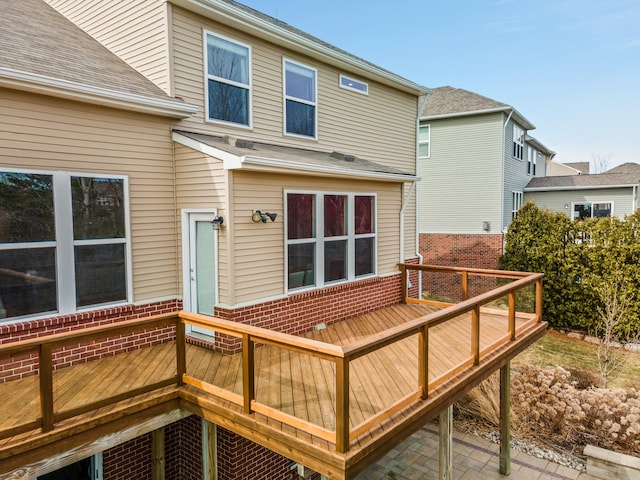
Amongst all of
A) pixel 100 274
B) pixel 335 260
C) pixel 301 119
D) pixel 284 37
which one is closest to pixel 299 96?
pixel 301 119

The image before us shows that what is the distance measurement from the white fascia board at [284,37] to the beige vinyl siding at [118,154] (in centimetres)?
202

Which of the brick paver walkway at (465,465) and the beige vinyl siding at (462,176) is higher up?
the beige vinyl siding at (462,176)

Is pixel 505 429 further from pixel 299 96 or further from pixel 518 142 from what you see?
pixel 518 142

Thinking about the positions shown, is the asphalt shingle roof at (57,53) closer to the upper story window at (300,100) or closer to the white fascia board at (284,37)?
the white fascia board at (284,37)

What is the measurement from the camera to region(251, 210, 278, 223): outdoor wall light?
6.43m

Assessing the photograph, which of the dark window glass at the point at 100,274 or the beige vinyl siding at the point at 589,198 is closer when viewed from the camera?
the dark window glass at the point at 100,274

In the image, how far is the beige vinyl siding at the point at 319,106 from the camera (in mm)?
6832

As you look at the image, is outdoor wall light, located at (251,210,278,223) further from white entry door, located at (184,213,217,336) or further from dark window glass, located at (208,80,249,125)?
dark window glass, located at (208,80,249,125)

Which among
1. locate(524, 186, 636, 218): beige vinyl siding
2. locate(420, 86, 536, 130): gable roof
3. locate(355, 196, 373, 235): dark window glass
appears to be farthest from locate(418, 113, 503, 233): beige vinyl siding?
locate(355, 196, 373, 235): dark window glass

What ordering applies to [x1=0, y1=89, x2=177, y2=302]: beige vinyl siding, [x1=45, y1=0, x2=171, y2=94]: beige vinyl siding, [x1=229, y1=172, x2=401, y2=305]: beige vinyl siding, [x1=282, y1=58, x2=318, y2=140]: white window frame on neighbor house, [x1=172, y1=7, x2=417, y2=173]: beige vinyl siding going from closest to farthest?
[x1=0, y1=89, x2=177, y2=302]: beige vinyl siding
[x1=229, y1=172, x2=401, y2=305]: beige vinyl siding
[x1=45, y1=0, x2=171, y2=94]: beige vinyl siding
[x1=172, y1=7, x2=417, y2=173]: beige vinyl siding
[x1=282, y1=58, x2=318, y2=140]: white window frame on neighbor house

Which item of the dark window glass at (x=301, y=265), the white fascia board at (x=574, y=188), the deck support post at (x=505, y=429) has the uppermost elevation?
the white fascia board at (x=574, y=188)

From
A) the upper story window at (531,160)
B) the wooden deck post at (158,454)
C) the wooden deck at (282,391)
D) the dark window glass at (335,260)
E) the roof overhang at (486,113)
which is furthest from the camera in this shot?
the upper story window at (531,160)

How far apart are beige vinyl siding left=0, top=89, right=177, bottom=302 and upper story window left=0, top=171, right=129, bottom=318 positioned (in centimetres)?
18

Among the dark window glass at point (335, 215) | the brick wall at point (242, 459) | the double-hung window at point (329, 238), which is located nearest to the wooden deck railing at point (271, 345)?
the brick wall at point (242, 459)
